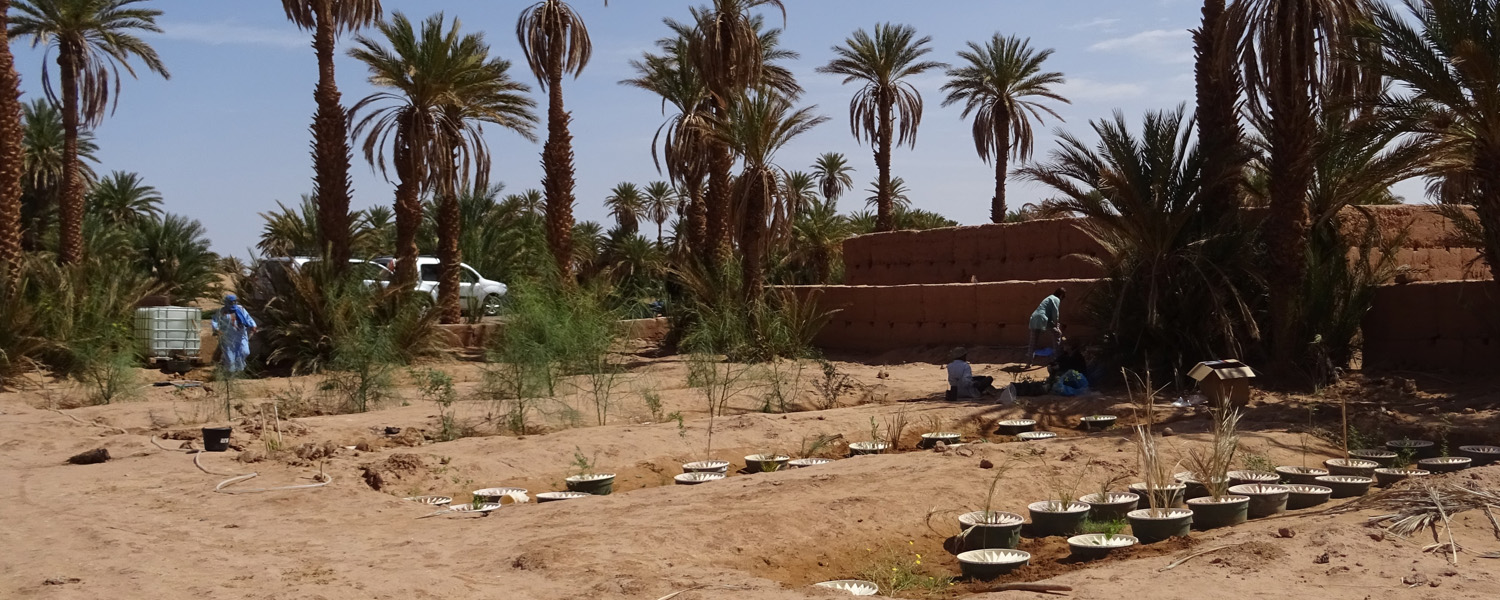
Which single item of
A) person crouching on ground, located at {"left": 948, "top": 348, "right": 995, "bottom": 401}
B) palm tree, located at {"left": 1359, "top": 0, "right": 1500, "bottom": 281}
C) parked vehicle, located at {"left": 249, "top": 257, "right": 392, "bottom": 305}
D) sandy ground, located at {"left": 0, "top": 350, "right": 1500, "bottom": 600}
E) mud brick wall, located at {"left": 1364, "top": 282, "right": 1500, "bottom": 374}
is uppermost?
palm tree, located at {"left": 1359, "top": 0, "right": 1500, "bottom": 281}

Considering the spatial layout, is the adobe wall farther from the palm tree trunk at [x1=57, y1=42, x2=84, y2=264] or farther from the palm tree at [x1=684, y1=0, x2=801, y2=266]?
the palm tree trunk at [x1=57, y1=42, x2=84, y2=264]

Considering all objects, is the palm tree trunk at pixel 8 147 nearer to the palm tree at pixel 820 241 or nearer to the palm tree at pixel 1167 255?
the palm tree at pixel 1167 255

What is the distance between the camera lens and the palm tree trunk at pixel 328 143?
20922mm

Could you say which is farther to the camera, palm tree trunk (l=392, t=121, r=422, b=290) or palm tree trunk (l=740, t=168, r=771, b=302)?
palm tree trunk (l=392, t=121, r=422, b=290)

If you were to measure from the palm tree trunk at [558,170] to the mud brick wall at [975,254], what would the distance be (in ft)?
18.8

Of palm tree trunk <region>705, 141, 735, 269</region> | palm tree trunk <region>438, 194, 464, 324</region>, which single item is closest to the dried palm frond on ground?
palm tree trunk <region>705, 141, 735, 269</region>

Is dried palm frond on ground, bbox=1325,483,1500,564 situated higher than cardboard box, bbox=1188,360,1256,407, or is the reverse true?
cardboard box, bbox=1188,360,1256,407

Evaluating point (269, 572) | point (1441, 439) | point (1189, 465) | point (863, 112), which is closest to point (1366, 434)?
point (1441, 439)

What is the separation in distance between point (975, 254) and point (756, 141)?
430cm

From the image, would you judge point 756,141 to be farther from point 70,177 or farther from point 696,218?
point 70,177

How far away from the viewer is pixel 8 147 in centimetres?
1969

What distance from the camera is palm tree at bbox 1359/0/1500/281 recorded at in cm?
1208

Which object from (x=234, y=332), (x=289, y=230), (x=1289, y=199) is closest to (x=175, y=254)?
(x=289, y=230)

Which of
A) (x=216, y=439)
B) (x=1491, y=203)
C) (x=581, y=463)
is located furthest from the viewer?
(x=1491, y=203)
